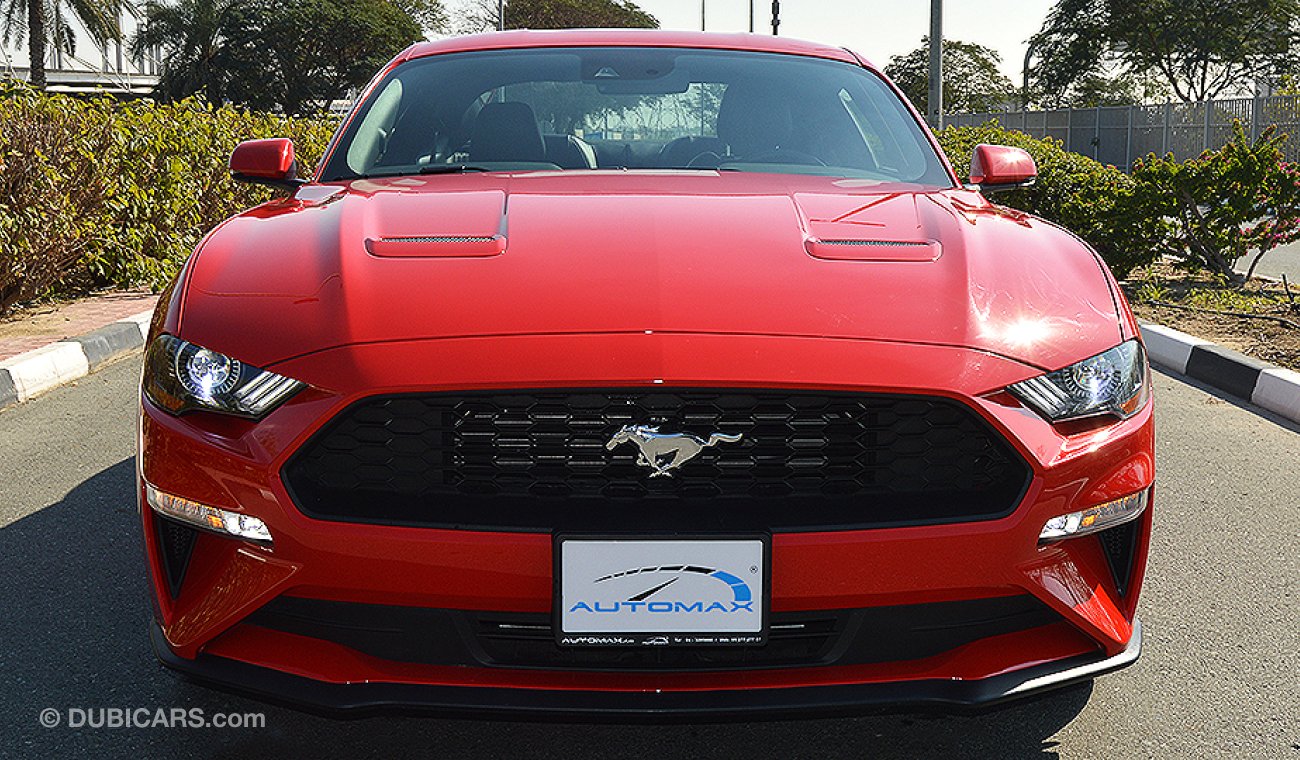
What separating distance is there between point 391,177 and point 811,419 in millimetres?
1537

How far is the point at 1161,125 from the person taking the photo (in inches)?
1029

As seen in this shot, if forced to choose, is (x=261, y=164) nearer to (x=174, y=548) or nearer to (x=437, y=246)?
(x=437, y=246)

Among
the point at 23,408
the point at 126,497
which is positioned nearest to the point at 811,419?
the point at 126,497

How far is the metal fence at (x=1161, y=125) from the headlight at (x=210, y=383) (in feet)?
64.4

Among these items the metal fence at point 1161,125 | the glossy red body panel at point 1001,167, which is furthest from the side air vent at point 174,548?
the metal fence at point 1161,125

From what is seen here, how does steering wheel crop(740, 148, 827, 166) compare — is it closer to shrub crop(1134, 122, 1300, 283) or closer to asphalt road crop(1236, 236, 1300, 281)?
shrub crop(1134, 122, 1300, 283)

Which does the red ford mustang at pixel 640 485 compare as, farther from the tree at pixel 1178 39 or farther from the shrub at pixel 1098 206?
the tree at pixel 1178 39

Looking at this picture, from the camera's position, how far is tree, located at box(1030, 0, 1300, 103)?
4422 cm

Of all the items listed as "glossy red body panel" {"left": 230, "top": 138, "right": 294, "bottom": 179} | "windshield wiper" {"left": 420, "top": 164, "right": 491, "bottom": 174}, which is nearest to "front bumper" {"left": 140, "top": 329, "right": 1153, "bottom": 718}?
"windshield wiper" {"left": 420, "top": 164, "right": 491, "bottom": 174}

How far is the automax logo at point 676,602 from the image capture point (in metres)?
2.07

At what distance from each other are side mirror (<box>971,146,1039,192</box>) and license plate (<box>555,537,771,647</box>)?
1.86 m

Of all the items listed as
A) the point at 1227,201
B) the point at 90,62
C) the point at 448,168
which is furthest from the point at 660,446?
the point at 90,62

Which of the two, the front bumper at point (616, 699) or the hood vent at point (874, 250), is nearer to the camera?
the front bumper at point (616, 699)

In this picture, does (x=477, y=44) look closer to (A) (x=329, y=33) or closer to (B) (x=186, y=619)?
(B) (x=186, y=619)
